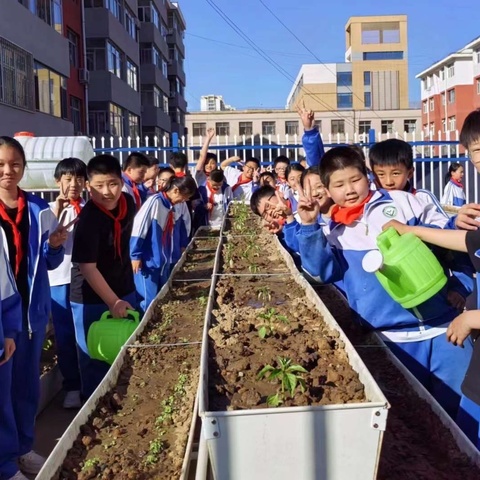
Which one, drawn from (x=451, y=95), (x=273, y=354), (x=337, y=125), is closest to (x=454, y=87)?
(x=451, y=95)

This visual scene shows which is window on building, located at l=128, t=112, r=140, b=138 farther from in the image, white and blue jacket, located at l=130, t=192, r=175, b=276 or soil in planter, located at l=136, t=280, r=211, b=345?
soil in planter, located at l=136, t=280, r=211, b=345

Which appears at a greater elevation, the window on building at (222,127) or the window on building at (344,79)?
the window on building at (344,79)

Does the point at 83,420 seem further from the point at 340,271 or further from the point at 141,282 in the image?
the point at 141,282

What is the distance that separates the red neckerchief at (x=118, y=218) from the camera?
155 inches

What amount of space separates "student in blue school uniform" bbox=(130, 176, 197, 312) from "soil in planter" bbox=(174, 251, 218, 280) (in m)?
0.22

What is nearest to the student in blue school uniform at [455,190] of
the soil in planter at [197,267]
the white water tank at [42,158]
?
the soil in planter at [197,267]

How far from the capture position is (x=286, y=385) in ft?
6.55

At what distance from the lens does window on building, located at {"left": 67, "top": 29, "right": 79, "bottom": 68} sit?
23875 mm

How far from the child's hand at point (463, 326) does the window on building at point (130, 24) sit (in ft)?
112

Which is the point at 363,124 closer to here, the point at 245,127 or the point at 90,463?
the point at 245,127

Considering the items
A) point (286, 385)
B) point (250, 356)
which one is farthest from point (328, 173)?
point (286, 385)

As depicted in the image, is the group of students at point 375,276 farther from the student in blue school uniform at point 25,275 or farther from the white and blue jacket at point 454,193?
the white and blue jacket at point 454,193

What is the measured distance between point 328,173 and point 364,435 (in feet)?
4.71

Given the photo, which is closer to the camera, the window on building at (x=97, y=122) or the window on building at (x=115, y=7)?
the window on building at (x=97, y=122)
